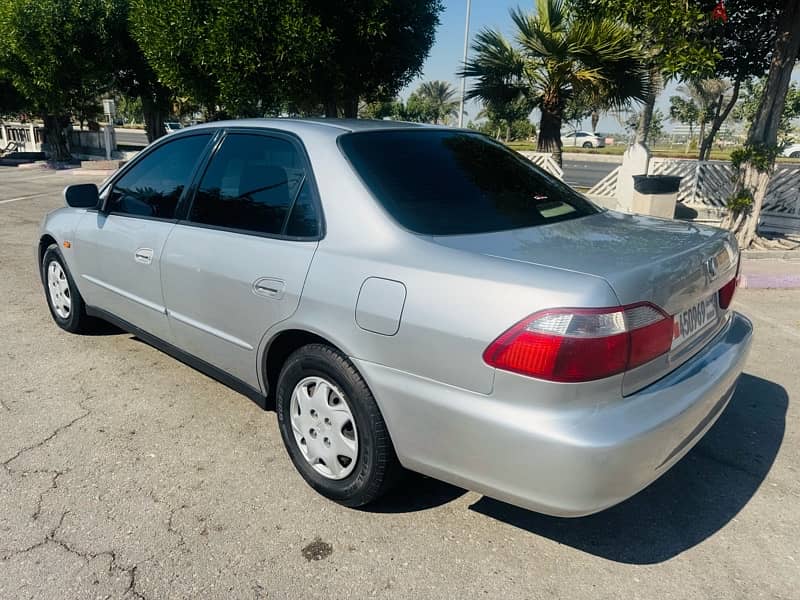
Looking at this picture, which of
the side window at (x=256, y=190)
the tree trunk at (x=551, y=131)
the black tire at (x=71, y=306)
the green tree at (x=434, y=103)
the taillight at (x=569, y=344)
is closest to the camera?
the taillight at (x=569, y=344)

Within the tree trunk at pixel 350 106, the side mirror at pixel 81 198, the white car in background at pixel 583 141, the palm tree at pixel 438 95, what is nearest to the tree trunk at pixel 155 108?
the tree trunk at pixel 350 106

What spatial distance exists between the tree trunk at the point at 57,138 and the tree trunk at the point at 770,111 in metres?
23.3

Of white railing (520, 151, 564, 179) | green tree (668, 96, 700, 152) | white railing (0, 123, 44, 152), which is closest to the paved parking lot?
white railing (520, 151, 564, 179)

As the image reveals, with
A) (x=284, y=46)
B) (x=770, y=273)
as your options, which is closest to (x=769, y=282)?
(x=770, y=273)

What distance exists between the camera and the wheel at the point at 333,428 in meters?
2.41

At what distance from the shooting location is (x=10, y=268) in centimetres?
685

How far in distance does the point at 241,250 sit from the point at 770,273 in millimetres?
6742

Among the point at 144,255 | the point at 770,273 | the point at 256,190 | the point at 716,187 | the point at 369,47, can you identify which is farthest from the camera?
the point at 369,47

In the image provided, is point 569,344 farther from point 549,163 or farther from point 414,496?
point 549,163

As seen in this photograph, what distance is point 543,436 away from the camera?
1962 millimetres

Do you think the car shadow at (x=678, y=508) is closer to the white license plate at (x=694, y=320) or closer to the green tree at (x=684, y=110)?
the white license plate at (x=694, y=320)

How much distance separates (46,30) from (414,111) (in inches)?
1777

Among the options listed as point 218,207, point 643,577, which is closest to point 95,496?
point 218,207

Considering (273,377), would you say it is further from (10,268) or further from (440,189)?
(10,268)
